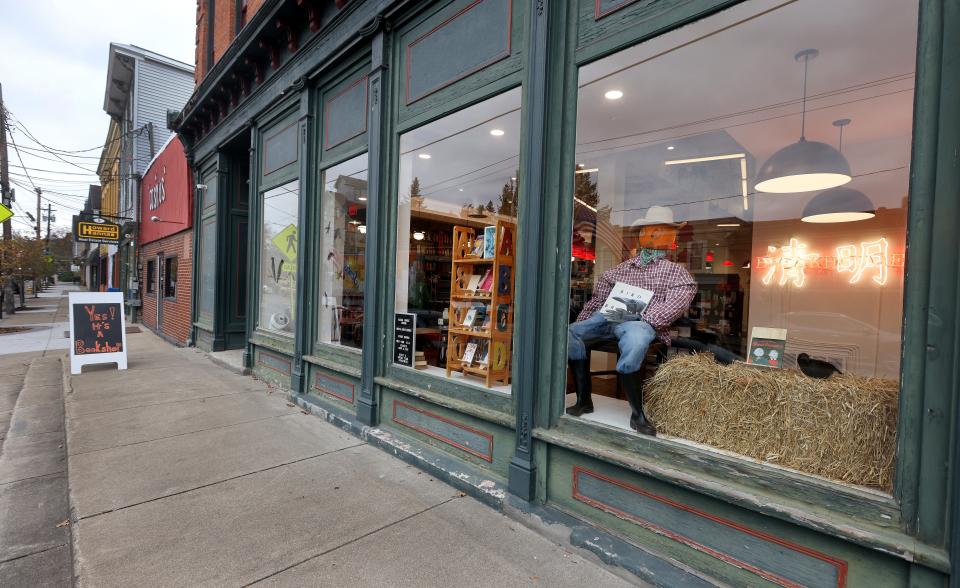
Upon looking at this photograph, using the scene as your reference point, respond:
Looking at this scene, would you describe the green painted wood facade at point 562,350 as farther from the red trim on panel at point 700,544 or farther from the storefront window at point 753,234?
the storefront window at point 753,234

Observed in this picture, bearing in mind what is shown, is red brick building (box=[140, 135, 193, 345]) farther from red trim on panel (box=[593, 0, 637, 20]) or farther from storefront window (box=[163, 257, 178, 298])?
red trim on panel (box=[593, 0, 637, 20])

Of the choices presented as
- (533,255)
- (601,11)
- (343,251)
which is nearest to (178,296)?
(343,251)

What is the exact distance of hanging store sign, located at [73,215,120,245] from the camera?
15.1 metres

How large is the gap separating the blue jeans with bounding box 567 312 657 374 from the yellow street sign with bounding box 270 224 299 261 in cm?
501

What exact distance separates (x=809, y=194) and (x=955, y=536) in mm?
3791

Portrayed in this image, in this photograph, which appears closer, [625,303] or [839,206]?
[625,303]

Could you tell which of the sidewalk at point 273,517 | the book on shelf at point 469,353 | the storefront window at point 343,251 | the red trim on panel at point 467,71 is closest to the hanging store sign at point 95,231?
the sidewalk at point 273,517

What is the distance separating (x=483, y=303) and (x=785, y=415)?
2442 millimetres

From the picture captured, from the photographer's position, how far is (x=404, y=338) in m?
4.73

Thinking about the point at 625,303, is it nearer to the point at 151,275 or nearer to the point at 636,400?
the point at 636,400

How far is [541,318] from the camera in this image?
337 cm

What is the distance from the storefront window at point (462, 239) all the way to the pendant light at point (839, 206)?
9.84ft

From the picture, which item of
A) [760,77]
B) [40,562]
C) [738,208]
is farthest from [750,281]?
[40,562]

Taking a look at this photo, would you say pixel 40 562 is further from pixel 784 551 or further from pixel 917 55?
pixel 917 55
